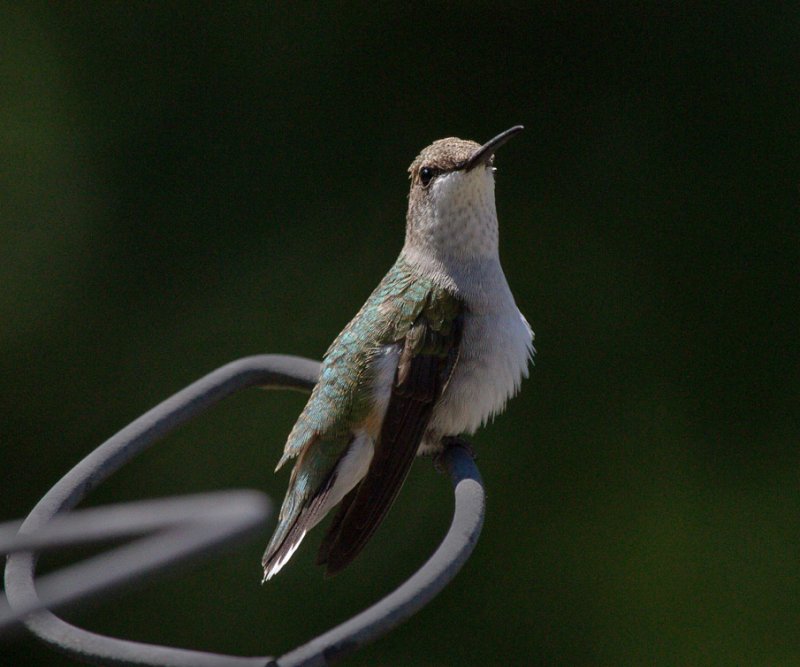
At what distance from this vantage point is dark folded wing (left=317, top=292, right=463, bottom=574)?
2707 mm

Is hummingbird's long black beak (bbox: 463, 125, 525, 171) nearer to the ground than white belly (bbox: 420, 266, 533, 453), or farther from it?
farther from it

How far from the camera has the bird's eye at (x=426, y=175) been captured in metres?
3.26

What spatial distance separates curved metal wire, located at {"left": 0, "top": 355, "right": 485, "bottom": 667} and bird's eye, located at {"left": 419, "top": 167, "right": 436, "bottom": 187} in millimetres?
865

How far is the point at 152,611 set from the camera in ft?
15.6

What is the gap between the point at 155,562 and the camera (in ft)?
3.90

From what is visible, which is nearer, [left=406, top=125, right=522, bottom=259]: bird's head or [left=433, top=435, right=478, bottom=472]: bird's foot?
[left=433, top=435, right=478, bottom=472]: bird's foot

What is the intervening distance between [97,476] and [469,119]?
337 centimetres

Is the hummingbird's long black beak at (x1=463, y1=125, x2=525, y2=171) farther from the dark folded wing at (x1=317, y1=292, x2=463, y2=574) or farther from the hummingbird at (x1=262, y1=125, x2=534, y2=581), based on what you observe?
the dark folded wing at (x1=317, y1=292, x2=463, y2=574)

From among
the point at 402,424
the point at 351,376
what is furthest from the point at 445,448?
the point at 351,376

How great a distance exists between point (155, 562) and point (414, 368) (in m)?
1.77

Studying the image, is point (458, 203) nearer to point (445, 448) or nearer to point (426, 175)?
point (426, 175)

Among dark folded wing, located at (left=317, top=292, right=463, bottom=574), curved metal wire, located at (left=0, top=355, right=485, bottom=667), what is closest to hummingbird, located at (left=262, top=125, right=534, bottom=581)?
dark folded wing, located at (left=317, top=292, right=463, bottom=574)

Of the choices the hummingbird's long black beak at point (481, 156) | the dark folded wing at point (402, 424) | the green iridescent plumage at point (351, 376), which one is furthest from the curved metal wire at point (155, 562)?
the hummingbird's long black beak at point (481, 156)

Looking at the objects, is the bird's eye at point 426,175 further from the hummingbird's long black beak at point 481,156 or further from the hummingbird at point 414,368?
the hummingbird's long black beak at point 481,156
